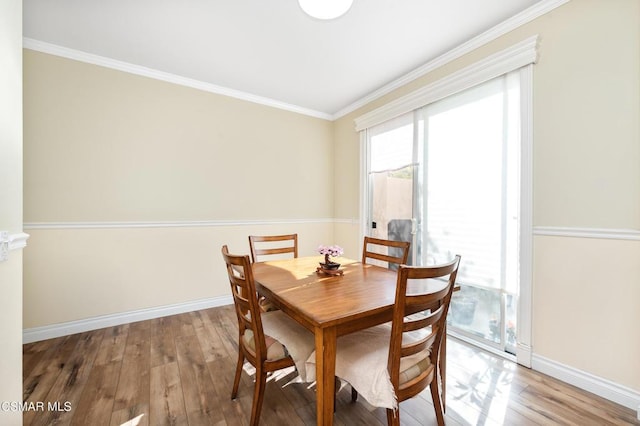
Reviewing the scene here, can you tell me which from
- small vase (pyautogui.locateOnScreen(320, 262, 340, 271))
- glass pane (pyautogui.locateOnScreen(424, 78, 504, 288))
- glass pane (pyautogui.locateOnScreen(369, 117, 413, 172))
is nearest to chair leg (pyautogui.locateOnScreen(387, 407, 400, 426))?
small vase (pyautogui.locateOnScreen(320, 262, 340, 271))

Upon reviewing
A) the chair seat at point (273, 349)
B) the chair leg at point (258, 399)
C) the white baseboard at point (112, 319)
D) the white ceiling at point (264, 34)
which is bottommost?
the white baseboard at point (112, 319)

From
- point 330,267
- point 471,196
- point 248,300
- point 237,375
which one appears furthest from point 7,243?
point 471,196

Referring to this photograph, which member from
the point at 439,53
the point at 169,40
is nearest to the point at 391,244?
the point at 439,53

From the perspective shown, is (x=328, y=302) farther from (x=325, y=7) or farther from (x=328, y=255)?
(x=325, y=7)

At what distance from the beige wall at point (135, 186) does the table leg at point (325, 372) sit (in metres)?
2.48

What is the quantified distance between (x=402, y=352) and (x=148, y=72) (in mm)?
3451

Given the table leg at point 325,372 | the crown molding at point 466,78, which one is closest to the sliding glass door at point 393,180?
the crown molding at point 466,78

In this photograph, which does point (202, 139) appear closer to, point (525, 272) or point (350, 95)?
point (350, 95)

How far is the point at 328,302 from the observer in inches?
48.5

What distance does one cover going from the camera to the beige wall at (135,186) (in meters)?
2.39

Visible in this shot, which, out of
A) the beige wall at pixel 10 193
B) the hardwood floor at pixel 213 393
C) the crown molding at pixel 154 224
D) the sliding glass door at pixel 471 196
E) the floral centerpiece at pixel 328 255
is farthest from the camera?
the crown molding at pixel 154 224

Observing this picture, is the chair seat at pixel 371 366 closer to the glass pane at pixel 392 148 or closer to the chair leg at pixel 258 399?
the chair leg at pixel 258 399

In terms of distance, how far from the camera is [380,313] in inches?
47.3

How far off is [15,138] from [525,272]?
320 centimetres
